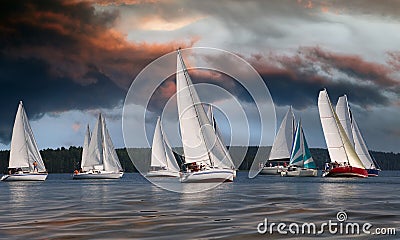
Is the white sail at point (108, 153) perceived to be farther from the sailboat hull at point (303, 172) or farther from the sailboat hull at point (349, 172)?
the sailboat hull at point (349, 172)

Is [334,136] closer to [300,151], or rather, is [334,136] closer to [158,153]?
[300,151]

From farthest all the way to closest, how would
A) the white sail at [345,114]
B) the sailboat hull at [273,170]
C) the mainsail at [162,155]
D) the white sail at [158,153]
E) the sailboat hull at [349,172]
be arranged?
the sailboat hull at [273,170] → the mainsail at [162,155] → the white sail at [158,153] → the white sail at [345,114] → the sailboat hull at [349,172]

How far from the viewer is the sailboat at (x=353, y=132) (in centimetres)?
11375

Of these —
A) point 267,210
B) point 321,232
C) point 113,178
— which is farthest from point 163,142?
point 321,232

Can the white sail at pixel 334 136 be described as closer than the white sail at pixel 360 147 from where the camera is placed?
Yes

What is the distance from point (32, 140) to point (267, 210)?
281 feet

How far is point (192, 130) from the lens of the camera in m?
67.4

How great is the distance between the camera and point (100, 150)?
119m

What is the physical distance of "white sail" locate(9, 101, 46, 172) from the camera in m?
109

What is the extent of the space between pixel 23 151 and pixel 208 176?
55724 millimetres

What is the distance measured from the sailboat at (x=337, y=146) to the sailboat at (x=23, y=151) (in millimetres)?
55455

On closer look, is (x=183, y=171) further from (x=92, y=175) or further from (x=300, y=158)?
(x=300, y=158)

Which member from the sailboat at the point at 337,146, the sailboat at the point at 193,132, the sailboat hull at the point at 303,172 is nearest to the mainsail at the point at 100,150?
the sailboat hull at the point at 303,172

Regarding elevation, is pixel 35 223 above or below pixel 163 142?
below
